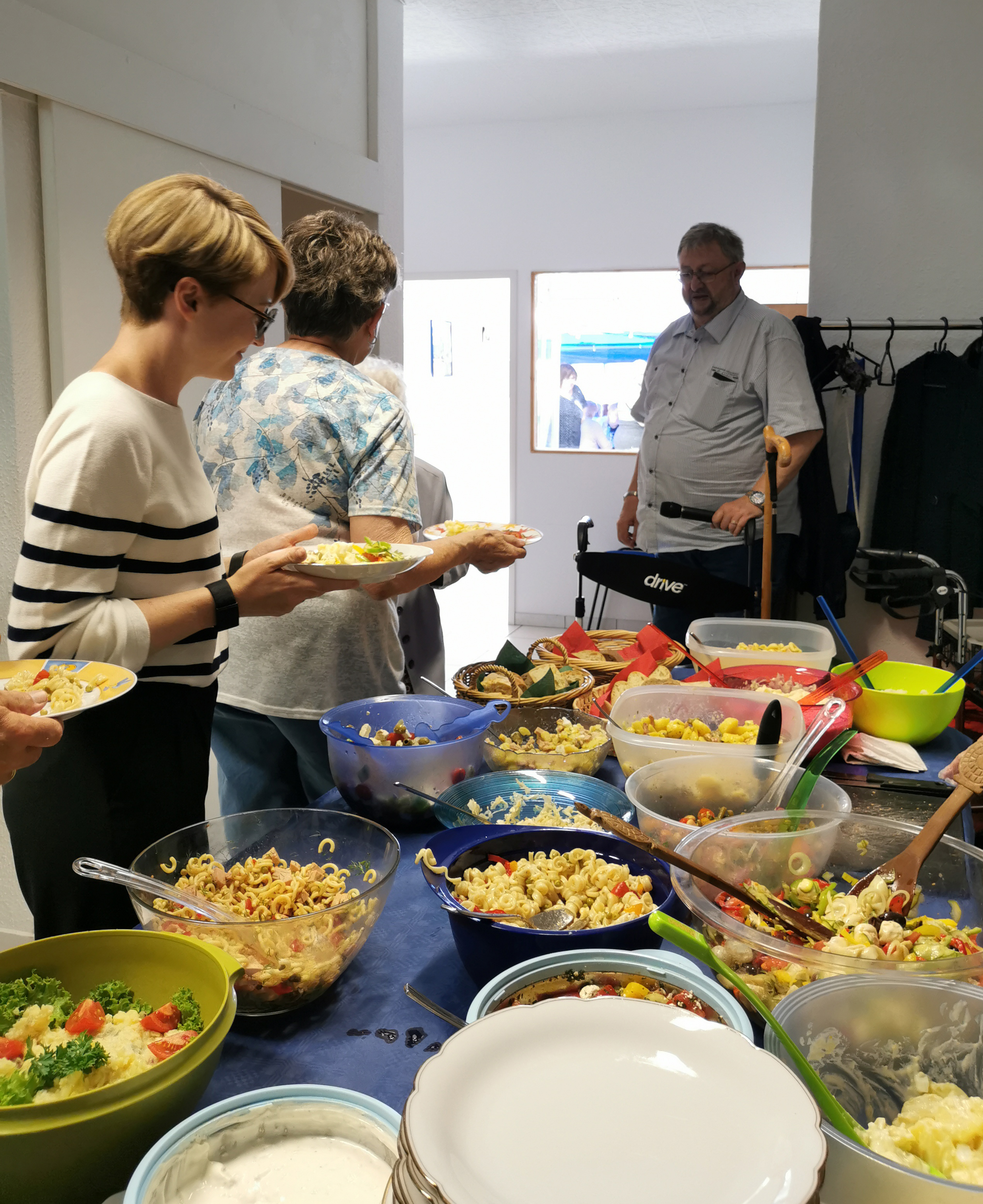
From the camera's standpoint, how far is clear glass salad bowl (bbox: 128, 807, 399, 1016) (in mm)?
919

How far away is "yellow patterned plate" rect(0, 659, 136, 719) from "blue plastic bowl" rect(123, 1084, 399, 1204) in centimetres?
60

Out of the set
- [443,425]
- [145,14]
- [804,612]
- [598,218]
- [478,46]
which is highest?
[478,46]

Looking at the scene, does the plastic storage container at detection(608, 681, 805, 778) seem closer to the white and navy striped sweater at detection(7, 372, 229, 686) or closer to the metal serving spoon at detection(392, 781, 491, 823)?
the metal serving spoon at detection(392, 781, 491, 823)

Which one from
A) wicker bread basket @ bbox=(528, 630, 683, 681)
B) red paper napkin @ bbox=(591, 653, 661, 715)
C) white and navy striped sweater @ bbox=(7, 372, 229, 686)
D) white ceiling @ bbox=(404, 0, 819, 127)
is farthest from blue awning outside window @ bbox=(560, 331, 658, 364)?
white and navy striped sweater @ bbox=(7, 372, 229, 686)

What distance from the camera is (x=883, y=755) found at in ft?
5.51

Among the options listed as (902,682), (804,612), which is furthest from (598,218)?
(902,682)

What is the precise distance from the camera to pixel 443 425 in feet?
24.4

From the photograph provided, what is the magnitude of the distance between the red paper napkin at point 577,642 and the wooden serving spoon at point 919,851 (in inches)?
45.8

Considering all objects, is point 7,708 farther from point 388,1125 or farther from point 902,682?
point 902,682

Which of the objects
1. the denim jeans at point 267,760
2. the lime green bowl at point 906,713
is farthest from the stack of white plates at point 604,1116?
the denim jeans at point 267,760

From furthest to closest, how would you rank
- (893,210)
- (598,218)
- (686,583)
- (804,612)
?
(598,218) → (804,612) → (893,210) → (686,583)

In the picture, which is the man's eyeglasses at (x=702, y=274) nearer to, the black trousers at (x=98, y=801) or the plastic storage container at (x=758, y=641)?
the plastic storage container at (x=758, y=641)

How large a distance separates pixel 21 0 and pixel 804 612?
335cm

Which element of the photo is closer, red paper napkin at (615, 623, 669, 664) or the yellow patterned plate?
the yellow patterned plate
